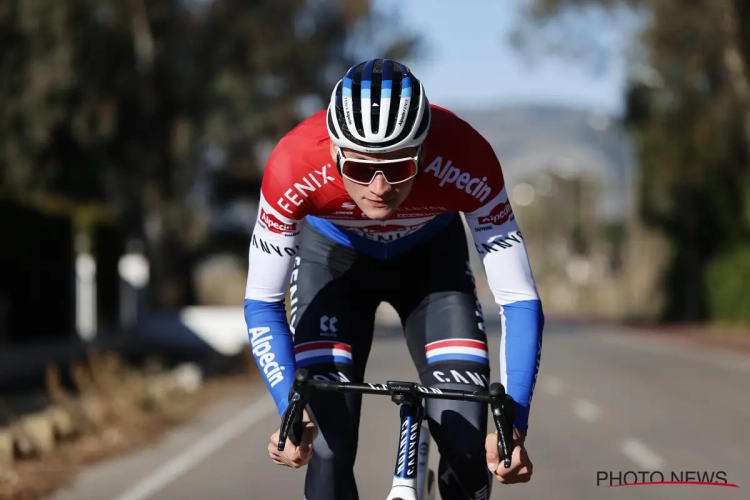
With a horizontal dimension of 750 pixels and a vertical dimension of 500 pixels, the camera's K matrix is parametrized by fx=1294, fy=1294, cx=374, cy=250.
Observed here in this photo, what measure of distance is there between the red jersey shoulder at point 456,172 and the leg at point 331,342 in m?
0.59

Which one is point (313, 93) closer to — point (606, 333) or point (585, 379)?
point (606, 333)

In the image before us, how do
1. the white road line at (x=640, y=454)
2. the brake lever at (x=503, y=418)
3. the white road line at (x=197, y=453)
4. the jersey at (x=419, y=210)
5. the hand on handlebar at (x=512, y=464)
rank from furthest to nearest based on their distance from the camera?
the white road line at (x=640, y=454), the white road line at (x=197, y=453), the jersey at (x=419, y=210), the hand on handlebar at (x=512, y=464), the brake lever at (x=503, y=418)

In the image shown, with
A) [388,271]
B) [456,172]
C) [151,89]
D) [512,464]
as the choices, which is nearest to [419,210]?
[456,172]

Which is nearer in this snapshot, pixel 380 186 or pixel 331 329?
pixel 380 186

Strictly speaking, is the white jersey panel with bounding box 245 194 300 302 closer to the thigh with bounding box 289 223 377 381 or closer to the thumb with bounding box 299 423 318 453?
the thigh with bounding box 289 223 377 381

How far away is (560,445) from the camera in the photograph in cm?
1202

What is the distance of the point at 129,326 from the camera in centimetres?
2933

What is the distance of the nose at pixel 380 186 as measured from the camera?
4.40 metres

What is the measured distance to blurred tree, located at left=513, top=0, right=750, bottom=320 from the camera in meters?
33.0

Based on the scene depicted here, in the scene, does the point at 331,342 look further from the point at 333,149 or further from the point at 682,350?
the point at 682,350

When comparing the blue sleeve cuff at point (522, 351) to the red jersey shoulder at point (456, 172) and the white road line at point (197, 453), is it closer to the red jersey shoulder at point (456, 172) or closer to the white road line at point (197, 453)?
the red jersey shoulder at point (456, 172)

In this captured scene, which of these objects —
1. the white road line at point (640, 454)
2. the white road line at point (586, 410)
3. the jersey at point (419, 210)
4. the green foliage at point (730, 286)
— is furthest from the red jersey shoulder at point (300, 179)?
the green foliage at point (730, 286)

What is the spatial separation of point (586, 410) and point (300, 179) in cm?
1132

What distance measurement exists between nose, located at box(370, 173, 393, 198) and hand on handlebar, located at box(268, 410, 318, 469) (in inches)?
31.0
